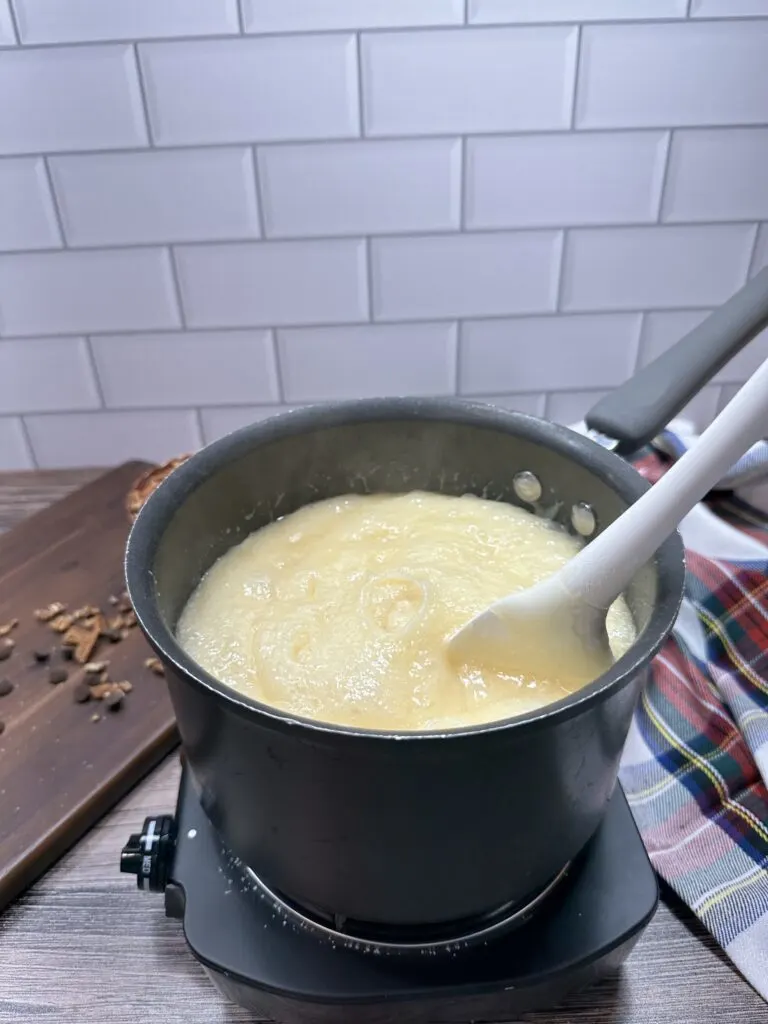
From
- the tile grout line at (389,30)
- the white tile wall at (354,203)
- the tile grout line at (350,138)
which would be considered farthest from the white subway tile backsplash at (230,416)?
the tile grout line at (389,30)

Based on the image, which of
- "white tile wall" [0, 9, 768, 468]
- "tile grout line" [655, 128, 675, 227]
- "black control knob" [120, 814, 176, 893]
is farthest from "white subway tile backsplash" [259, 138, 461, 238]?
"black control knob" [120, 814, 176, 893]

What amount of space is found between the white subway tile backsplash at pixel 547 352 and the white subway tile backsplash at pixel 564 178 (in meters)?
0.14

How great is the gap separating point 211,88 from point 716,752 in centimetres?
86

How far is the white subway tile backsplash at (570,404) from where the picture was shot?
1.20 meters

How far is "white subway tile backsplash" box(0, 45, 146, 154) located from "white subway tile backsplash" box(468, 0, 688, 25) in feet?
1.29

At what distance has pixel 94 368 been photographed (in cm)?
116

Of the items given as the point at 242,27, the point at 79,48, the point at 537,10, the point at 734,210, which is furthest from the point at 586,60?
the point at 79,48

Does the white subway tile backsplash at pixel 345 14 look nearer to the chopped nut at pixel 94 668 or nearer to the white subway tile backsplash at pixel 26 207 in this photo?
the white subway tile backsplash at pixel 26 207

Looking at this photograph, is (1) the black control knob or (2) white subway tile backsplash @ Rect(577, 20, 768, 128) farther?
(2) white subway tile backsplash @ Rect(577, 20, 768, 128)

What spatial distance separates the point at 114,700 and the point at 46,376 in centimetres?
58

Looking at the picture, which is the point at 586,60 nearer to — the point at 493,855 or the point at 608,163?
the point at 608,163

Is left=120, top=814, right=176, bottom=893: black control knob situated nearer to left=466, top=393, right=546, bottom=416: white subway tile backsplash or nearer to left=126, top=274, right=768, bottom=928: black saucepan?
left=126, top=274, right=768, bottom=928: black saucepan

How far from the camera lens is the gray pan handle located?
2.42 feet

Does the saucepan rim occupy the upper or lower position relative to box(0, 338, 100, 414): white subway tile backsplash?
upper
